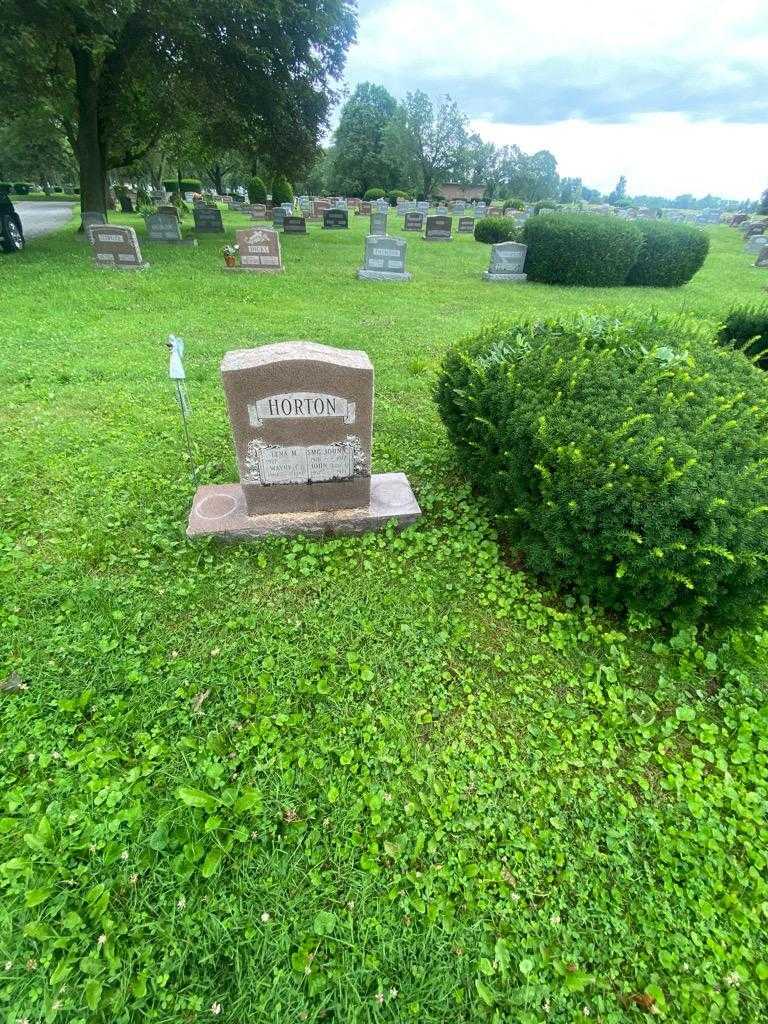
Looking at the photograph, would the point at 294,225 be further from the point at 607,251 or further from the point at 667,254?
the point at 667,254

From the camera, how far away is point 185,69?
49.3 feet

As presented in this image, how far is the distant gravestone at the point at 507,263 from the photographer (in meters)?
13.7

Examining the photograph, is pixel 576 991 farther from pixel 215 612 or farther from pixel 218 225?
pixel 218 225

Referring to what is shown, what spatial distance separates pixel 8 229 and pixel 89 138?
15.1 feet

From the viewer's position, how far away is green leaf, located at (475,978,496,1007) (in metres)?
1.72

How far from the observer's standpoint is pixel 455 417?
426 centimetres

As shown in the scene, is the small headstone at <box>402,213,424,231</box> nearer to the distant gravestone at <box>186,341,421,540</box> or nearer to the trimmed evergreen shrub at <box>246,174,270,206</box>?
the trimmed evergreen shrub at <box>246,174,270,206</box>

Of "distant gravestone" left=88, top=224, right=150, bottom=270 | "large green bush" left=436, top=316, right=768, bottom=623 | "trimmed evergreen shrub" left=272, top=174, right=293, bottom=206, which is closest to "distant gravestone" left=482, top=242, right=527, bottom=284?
"distant gravestone" left=88, top=224, right=150, bottom=270

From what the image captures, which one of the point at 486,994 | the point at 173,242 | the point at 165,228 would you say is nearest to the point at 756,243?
the point at 173,242

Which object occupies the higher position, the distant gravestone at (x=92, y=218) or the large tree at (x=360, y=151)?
the large tree at (x=360, y=151)

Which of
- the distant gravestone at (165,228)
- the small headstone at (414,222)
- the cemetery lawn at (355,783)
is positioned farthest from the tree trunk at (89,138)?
the cemetery lawn at (355,783)

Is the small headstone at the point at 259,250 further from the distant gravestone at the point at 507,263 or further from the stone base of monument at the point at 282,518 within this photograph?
the stone base of monument at the point at 282,518

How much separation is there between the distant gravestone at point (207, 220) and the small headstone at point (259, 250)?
8176 mm

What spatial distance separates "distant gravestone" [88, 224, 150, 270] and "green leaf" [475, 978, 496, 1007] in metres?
14.9
